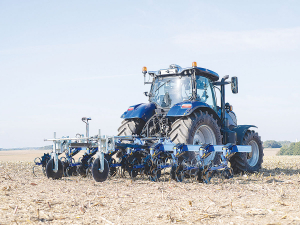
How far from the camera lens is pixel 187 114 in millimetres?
6664

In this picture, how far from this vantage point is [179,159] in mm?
6711

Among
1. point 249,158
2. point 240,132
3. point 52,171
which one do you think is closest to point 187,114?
point 240,132

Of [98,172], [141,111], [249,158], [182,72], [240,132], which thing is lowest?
[249,158]

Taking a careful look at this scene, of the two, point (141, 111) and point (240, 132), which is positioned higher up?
point (141, 111)

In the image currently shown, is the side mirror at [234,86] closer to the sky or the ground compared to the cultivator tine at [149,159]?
closer to the sky

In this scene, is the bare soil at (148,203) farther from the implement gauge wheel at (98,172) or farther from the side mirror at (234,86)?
the side mirror at (234,86)

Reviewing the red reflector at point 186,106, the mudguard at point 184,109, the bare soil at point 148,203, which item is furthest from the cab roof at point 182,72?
the bare soil at point 148,203

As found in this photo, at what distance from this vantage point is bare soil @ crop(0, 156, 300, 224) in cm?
366

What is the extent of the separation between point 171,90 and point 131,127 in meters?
1.34

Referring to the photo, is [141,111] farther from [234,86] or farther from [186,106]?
[234,86]

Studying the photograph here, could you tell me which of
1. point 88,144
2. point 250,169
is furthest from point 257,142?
point 88,144

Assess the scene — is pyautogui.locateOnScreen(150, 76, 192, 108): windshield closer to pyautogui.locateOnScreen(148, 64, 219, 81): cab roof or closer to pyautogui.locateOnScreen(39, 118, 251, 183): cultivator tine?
pyautogui.locateOnScreen(148, 64, 219, 81): cab roof

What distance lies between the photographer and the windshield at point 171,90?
7840mm

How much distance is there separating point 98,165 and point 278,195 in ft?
9.68
